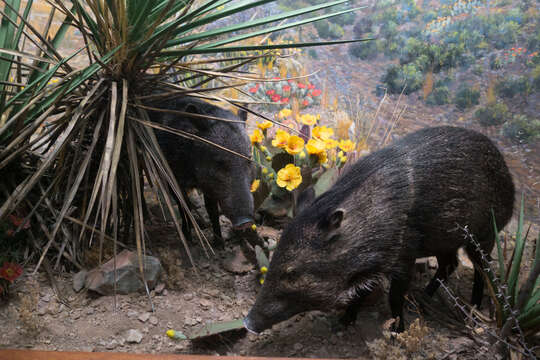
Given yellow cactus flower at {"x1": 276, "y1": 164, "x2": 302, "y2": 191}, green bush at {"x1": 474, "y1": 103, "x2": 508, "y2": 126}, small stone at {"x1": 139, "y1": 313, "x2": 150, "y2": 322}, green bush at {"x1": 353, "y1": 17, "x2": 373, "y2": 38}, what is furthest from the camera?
green bush at {"x1": 353, "y1": 17, "x2": 373, "y2": 38}

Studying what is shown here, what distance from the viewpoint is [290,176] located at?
256 centimetres

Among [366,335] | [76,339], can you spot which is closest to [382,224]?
[366,335]

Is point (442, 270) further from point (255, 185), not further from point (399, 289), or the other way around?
point (255, 185)

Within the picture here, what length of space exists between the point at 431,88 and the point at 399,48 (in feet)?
1.44

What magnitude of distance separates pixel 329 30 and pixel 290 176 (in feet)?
6.01

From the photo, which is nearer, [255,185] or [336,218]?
[336,218]

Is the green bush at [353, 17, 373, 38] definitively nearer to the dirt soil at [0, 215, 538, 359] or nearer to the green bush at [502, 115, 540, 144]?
the green bush at [502, 115, 540, 144]

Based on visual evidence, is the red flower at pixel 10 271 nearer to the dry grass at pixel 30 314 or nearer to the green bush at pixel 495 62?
the dry grass at pixel 30 314

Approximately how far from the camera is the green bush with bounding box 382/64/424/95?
3363 millimetres

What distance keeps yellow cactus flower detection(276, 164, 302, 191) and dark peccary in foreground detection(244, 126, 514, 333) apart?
43 cm

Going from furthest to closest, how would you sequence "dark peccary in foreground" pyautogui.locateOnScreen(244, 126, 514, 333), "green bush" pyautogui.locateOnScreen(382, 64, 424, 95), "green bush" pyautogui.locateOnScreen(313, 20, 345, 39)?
"green bush" pyautogui.locateOnScreen(313, 20, 345, 39) < "green bush" pyautogui.locateOnScreen(382, 64, 424, 95) < "dark peccary in foreground" pyautogui.locateOnScreen(244, 126, 514, 333)

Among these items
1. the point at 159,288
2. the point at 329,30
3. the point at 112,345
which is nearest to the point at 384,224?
the point at 159,288

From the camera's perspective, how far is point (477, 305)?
232 centimetres

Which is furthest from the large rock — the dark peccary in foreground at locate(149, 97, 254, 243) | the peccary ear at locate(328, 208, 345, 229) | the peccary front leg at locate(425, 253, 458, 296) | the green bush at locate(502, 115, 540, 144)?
the green bush at locate(502, 115, 540, 144)
